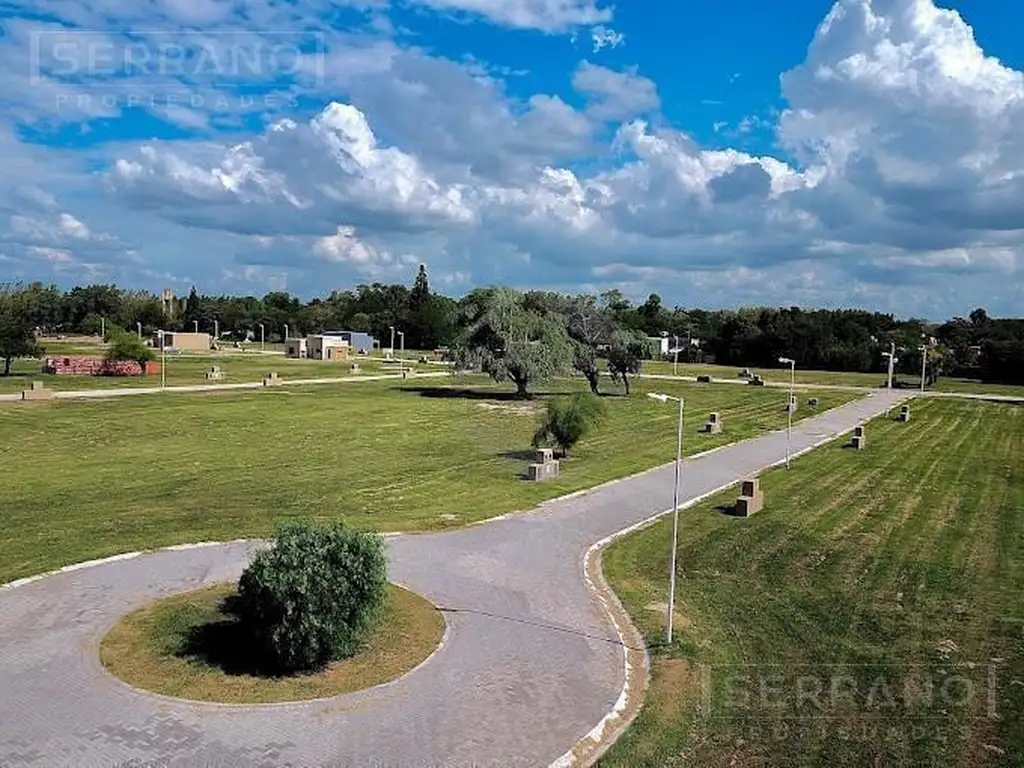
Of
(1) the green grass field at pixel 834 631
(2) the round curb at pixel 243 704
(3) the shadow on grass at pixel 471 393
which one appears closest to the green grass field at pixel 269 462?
(3) the shadow on grass at pixel 471 393

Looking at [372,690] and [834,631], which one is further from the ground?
[834,631]

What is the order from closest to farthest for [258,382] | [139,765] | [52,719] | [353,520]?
[139,765], [52,719], [353,520], [258,382]

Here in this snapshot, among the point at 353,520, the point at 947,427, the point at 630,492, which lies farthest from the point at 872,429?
the point at 353,520

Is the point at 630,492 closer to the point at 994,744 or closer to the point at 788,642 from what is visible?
the point at 788,642

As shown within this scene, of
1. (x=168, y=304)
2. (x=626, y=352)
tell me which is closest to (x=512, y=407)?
(x=626, y=352)

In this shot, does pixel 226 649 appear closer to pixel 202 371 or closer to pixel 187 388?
pixel 187 388

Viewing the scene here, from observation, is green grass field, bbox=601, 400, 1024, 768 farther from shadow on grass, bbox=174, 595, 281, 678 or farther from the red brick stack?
the red brick stack
